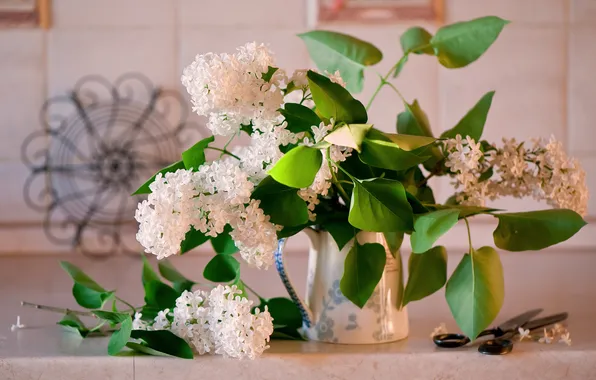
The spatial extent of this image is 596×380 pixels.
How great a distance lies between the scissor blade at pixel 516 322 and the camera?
0.75 meters

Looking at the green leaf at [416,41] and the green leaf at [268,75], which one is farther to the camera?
the green leaf at [416,41]

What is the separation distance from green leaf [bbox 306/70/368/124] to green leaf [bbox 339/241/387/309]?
121mm

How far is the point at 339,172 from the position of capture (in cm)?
70

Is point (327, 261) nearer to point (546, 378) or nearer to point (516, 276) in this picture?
point (546, 378)

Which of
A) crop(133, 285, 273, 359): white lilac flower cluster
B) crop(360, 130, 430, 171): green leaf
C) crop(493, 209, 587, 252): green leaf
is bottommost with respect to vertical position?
crop(133, 285, 273, 359): white lilac flower cluster

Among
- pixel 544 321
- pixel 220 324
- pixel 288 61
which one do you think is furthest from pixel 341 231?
pixel 288 61

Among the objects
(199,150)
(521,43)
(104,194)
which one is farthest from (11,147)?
(521,43)

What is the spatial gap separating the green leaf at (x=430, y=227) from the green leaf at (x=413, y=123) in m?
0.17

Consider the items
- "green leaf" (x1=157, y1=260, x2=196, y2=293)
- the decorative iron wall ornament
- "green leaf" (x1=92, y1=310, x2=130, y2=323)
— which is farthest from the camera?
the decorative iron wall ornament

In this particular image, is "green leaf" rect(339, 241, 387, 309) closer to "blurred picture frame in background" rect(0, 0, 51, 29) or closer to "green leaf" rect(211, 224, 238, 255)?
"green leaf" rect(211, 224, 238, 255)

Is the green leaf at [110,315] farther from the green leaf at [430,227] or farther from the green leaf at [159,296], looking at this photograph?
the green leaf at [430,227]

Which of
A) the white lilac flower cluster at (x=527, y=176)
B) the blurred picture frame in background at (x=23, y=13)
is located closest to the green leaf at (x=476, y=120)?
the white lilac flower cluster at (x=527, y=176)

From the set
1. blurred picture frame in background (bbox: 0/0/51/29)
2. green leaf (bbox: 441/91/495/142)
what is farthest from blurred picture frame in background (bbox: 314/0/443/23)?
green leaf (bbox: 441/91/495/142)

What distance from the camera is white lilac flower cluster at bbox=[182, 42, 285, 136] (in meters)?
0.61
